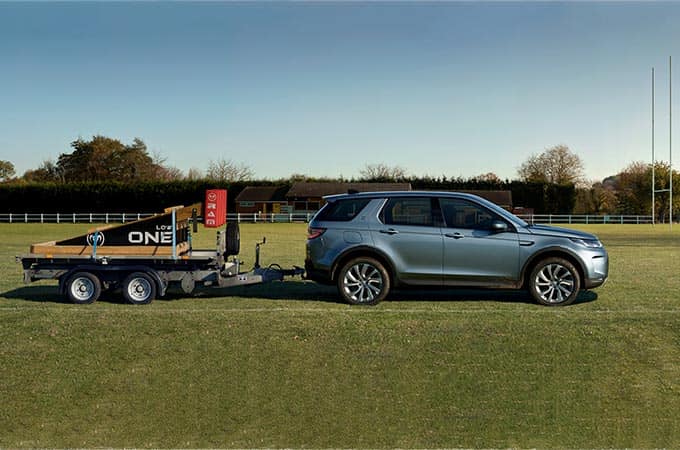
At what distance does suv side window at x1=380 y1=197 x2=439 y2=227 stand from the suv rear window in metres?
0.38

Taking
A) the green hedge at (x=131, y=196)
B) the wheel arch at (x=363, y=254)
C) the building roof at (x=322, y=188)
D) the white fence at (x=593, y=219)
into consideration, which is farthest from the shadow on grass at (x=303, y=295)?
the building roof at (x=322, y=188)

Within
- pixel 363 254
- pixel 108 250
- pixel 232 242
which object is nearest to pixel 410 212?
pixel 363 254

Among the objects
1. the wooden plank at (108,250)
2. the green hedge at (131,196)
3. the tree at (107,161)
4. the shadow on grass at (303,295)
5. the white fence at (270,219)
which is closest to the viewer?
the wooden plank at (108,250)

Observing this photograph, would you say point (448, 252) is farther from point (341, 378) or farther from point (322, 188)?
point (322, 188)

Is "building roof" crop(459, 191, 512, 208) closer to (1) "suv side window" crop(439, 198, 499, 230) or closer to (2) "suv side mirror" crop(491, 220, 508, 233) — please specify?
(1) "suv side window" crop(439, 198, 499, 230)

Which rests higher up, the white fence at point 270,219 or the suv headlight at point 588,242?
the white fence at point 270,219

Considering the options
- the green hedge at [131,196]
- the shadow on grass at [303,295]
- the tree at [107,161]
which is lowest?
the shadow on grass at [303,295]

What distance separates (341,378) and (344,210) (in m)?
3.90

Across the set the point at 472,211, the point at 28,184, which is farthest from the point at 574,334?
the point at 28,184

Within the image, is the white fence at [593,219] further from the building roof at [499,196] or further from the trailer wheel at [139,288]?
the trailer wheel at [139,288]

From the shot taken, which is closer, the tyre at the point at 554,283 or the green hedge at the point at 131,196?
the tyre at the point at 554,283

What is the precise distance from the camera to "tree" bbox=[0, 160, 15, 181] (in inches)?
3996

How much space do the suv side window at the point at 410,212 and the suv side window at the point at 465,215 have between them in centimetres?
21

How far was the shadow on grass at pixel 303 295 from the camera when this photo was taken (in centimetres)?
1112
